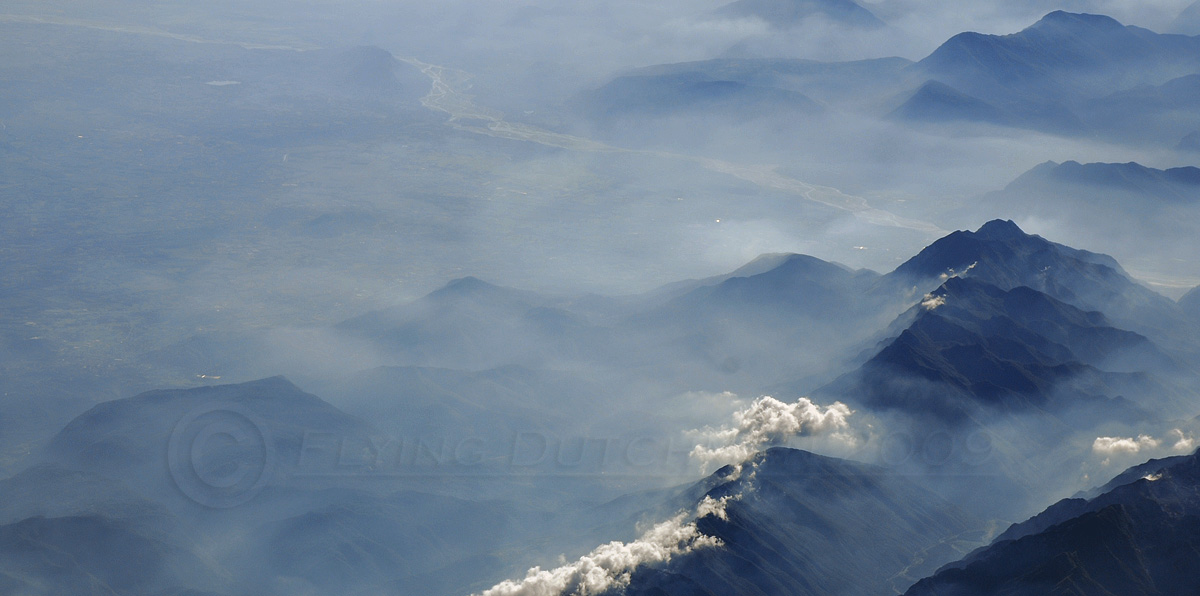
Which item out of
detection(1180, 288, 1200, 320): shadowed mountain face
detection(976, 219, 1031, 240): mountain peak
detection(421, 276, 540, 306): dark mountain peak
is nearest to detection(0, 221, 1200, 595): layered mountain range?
detection(1180, 288, 1200, 320): shadowed mountain face

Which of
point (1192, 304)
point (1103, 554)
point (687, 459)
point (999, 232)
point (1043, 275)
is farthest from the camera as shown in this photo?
point (1192, 304)

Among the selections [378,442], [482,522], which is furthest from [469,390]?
[482,522]

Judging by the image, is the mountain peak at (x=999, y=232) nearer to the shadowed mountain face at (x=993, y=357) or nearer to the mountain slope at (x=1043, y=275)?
the mountain slope at (x=1043, y=275)

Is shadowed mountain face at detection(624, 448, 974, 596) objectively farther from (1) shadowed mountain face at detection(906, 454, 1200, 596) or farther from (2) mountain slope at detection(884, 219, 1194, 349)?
(2) mountain slope at detection(884, 219, 1194, 349)
